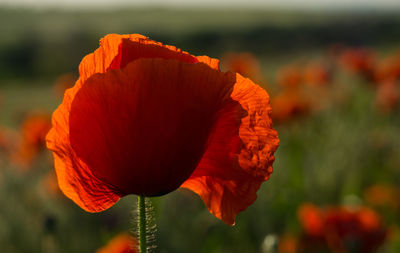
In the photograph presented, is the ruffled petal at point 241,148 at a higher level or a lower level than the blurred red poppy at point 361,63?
higher

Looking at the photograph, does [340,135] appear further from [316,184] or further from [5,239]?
[5,239]

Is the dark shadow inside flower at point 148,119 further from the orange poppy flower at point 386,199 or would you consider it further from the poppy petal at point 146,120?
the orange poppy flower at point 386,199

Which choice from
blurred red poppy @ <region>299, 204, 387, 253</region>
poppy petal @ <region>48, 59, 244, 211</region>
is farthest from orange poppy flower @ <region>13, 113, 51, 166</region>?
poppy petal @ <region>48, 59, 244, 211</region>

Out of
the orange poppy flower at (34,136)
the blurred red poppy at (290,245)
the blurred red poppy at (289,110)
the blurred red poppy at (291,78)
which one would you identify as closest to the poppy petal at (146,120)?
the blurred red poppy at (290,245)

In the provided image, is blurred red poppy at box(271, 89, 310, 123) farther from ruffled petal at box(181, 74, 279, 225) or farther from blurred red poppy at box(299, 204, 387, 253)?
ruffled petal at box(181, 74, 279, 225)

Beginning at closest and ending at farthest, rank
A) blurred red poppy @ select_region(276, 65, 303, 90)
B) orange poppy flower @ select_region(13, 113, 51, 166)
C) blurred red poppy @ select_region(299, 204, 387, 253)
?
blurred red poppy @ select_region(299, 204, 387, 253), orange poppy flower @ select_region(13, 113, 51, 166), blurred red poppy @ select_region(276, 65, 303, 90)

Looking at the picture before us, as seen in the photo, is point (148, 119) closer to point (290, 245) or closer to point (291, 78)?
point (290, 245)

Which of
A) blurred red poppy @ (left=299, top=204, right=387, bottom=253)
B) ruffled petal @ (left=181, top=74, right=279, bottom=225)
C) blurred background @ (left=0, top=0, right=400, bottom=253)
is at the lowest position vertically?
blurred background @ (left=0, top=0, right=400, bottom=253)
